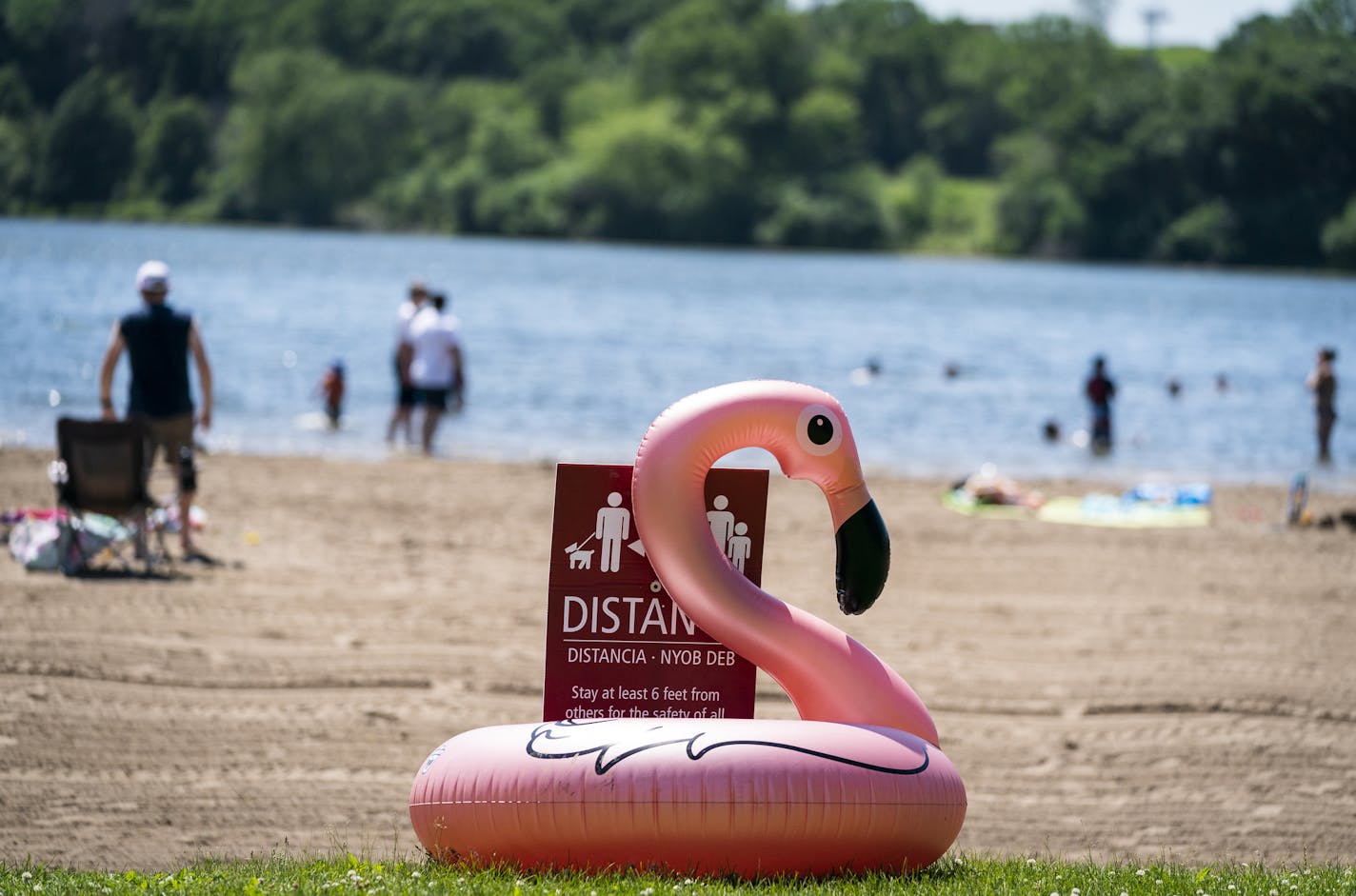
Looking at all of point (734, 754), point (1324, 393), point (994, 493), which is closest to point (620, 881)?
point (734, 754)

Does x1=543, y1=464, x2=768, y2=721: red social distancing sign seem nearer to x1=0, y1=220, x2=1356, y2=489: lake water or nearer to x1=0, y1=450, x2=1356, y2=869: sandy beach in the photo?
x1=0, y1=450, x2=1356, y2=869: sandy beach

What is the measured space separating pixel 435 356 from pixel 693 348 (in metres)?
23.5

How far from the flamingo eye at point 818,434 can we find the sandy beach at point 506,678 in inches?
75.5

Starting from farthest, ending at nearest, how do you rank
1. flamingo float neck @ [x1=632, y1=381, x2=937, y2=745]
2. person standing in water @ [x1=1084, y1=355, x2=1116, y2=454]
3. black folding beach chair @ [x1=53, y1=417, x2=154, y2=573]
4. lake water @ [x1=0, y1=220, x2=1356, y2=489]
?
1. lake water @ [x1=0, y1=220, x2=1356, y2=489]
2. person standing in water @ [x1=1084, y1=355, x2=1116, y2=454]
3. black folding beach chair @ [x1=53, y1=417, x2=154, y2=573]
4. flamingo float neck @ [x1=632, y1=381, x2=937, y2=745]

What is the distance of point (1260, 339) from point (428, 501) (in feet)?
133

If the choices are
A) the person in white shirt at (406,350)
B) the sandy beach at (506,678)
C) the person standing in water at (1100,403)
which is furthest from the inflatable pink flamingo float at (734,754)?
the person standing in water at (1100,403)

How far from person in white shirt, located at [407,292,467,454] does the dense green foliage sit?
6287 centimetres

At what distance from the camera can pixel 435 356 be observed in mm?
17109

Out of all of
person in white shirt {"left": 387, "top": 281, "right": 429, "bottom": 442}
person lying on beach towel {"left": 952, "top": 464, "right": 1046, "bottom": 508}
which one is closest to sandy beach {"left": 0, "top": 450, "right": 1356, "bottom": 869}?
person lying on beach towel {"left": 952, "top": 464, "right": 1046, "bottom": 508}

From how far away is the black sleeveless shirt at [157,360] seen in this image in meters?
10.6

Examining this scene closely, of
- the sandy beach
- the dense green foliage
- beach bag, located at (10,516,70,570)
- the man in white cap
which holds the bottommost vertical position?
the sandy beach

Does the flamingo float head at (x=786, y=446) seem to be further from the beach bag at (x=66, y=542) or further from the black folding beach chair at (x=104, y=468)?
the beach bag at (x=66, y=542)

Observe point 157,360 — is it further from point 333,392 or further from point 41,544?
point 333,392

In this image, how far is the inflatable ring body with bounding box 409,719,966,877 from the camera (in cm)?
508
